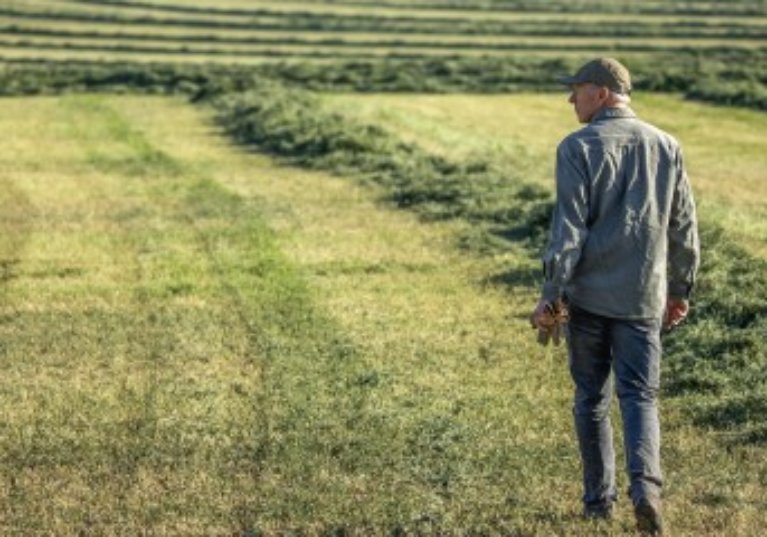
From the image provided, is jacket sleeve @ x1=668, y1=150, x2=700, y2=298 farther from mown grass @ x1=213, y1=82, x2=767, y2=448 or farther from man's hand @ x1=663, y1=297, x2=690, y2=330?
mown grass @ x1=213, y1=82, x2=767, y2=448

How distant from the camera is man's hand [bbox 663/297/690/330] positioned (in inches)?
313

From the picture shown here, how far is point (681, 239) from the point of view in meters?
7.79

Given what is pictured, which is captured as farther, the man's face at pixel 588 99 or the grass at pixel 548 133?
the grass at pixel 548 133

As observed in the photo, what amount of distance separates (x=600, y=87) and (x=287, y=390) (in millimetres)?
4492

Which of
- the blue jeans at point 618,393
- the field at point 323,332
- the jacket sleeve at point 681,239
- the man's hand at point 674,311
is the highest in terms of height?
the jacket sleeve at point 681,239

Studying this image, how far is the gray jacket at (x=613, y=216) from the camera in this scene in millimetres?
7461

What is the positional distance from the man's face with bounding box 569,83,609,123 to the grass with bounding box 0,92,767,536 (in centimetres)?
232

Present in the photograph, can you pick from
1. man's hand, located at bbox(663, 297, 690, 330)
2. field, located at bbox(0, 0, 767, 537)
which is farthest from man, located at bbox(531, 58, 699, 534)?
Result: field, located at bbox(0, 0, 767, 537)

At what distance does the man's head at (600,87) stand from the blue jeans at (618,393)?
1.11 meters

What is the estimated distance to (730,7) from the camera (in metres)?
Answer: 91.7

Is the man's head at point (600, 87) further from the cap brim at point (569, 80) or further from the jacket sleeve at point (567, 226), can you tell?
the jacket sleeve at point (567, 226)

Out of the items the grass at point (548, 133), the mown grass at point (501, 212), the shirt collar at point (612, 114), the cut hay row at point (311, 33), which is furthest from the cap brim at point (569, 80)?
the cut hay row at point (311, 33)

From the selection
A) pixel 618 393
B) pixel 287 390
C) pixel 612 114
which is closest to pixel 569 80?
pixel 612 114

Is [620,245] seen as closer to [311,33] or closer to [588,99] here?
[588,99]
